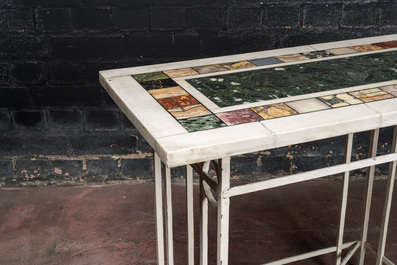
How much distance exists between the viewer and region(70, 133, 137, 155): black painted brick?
312cm

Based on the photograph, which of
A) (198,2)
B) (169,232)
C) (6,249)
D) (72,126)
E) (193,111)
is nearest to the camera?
(193,111)

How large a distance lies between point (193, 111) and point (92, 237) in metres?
1.34

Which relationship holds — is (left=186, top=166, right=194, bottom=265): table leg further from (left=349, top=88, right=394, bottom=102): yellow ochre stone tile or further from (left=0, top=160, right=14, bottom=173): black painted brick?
(left=0, top=160, right=14, bottom=173): black painted brick

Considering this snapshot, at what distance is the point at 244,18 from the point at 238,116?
1500 millimetres

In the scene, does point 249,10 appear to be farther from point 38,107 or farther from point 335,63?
point 38,107

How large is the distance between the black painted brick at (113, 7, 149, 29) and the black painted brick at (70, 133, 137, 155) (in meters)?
0.62

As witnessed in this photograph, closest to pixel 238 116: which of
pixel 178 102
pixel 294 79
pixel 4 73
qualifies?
pixel 178 102

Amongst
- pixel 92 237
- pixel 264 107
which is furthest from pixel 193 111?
pixel 92 237

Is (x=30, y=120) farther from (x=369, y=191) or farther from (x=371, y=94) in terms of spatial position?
(x=371, y=94)

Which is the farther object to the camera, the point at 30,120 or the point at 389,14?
the point at 30,120

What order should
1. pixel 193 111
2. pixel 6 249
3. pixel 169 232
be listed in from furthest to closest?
pixel 6 249 < pixel 169 232 < pixel 193 111

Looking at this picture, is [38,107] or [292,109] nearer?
[292,109]

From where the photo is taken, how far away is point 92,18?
2.91 metres

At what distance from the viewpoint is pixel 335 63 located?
6.65 ft
